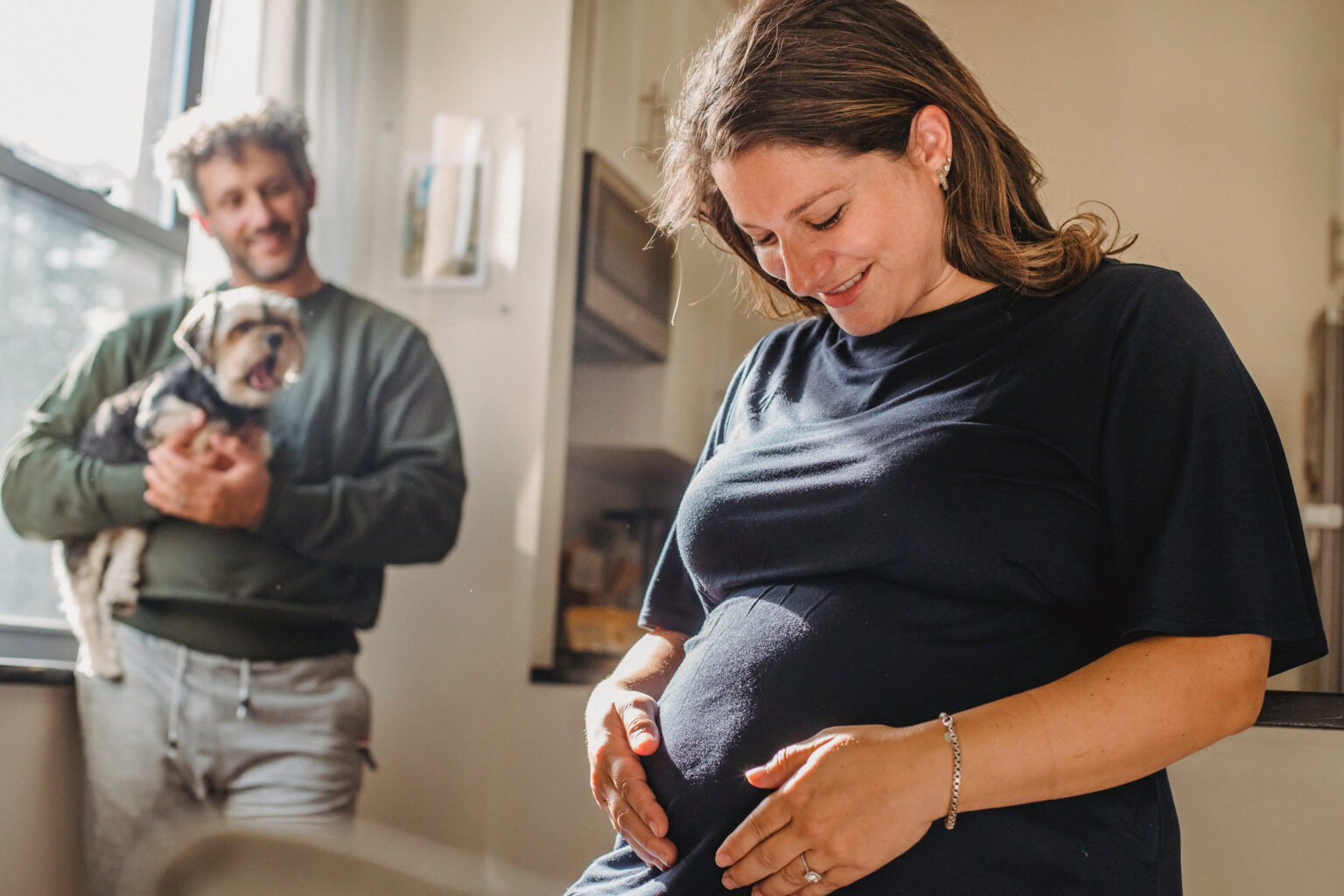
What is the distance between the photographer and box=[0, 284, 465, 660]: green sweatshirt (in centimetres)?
158

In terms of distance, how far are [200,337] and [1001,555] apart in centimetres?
137

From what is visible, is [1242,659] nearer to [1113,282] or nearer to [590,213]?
[1113,282]

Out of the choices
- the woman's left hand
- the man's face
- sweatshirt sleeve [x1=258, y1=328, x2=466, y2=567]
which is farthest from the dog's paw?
the woman's left hand

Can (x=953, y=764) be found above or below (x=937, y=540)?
below

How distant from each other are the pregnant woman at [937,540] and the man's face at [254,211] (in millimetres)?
1129

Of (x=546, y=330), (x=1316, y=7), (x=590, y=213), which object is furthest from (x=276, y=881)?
(x=1316, y=7)

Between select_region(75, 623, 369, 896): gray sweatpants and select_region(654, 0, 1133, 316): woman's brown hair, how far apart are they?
1.19 meters

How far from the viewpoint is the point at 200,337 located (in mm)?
1643

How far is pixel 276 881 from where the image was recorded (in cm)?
165

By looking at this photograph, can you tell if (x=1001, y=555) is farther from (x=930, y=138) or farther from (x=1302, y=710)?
(x=1302, y=710)

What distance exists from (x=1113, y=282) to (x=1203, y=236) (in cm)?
72

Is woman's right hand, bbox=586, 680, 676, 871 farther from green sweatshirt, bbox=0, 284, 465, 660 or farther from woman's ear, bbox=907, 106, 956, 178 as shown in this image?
green sweatshirt, bbox=0, 284, 465, 660

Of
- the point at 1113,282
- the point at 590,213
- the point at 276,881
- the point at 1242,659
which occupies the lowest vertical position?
the point at 276,881

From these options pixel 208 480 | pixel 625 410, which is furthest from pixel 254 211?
pixel 625 410
